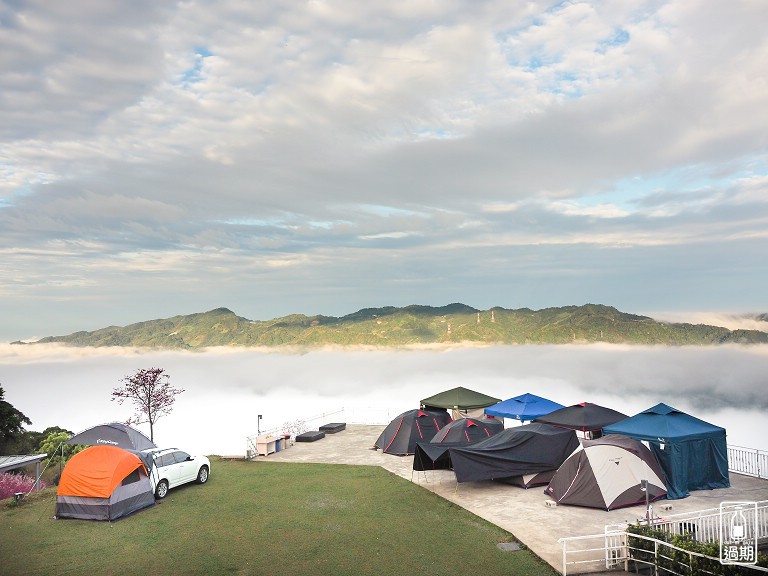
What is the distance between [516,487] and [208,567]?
9827mm

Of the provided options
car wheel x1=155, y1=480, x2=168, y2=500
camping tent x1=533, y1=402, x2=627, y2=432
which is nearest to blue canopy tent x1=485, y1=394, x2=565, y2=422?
camping tent x1=533, y1=402, x2=627, y2=432

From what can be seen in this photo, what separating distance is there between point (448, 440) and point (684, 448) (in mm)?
7525

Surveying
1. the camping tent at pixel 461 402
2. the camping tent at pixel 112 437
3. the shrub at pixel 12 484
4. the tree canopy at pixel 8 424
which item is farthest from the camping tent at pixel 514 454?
the tree canopy at pixel 8 424

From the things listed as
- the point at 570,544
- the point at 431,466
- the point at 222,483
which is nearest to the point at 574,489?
the point at 570,544

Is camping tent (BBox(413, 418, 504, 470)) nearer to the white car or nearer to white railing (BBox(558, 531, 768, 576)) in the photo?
white railing (BBox(558, 531, 768, 576))

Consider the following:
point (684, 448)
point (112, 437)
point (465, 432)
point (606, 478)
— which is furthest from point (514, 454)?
point (112, 437)

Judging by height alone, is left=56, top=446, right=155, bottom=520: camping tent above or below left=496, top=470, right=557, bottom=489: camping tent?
above

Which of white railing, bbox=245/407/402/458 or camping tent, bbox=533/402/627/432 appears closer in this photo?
camping tent, bbox=533/402/627/432

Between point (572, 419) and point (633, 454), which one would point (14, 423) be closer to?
point (572, 419)

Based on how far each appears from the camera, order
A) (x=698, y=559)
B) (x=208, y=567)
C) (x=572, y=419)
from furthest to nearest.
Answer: (x=572, y=419) → (x=208, y=567) → (x=698, y=559)

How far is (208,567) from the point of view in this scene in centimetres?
1125

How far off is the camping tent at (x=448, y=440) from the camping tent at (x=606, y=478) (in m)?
3.56

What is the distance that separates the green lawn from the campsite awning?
8.15 meters

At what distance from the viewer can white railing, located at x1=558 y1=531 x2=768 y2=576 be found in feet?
31.6
